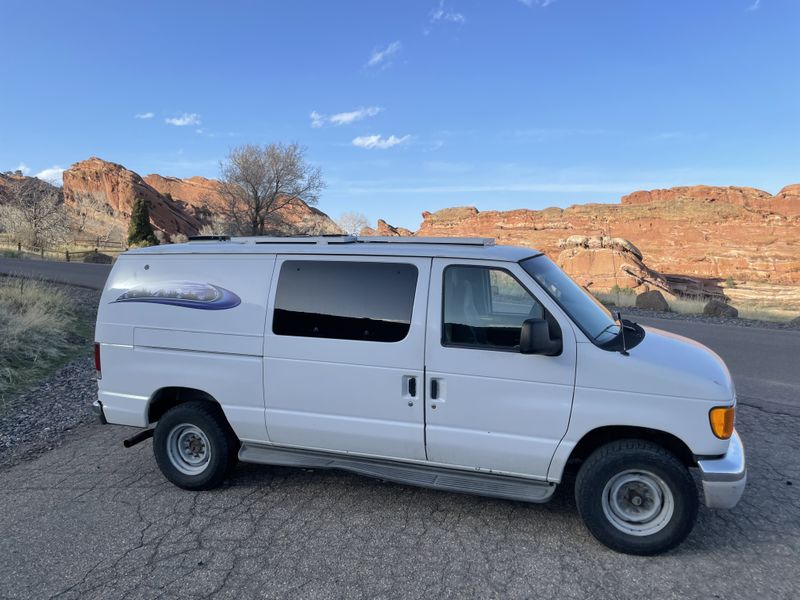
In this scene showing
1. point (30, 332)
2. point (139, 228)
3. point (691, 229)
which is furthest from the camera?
point (691, 229)

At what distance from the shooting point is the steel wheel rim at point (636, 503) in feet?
10.7

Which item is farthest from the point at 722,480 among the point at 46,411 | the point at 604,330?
the point at 46,411

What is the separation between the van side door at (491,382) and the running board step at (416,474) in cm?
9

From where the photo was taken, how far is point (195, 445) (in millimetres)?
4344

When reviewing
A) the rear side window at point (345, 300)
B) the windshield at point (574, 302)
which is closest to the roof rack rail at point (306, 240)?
the rear side window at point (345, 300)

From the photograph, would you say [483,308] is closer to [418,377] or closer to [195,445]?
[418,377]

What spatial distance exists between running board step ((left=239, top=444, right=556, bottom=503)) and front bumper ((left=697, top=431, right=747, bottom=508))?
3.07ft

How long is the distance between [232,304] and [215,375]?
1.96 ft

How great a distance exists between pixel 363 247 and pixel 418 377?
112 cm

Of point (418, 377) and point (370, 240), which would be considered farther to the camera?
point (370, 240)

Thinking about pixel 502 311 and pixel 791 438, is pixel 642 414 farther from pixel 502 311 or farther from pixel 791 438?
pixel 791 438

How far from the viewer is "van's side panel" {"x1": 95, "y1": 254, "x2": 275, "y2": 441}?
402 centimetres

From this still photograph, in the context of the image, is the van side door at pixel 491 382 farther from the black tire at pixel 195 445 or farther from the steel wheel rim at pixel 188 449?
the steel wheel rim at pixel 188 449

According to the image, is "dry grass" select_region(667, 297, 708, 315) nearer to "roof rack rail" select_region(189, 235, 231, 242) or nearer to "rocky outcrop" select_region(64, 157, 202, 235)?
"roof rack rail" select_region(189, 235, 231, 242)
